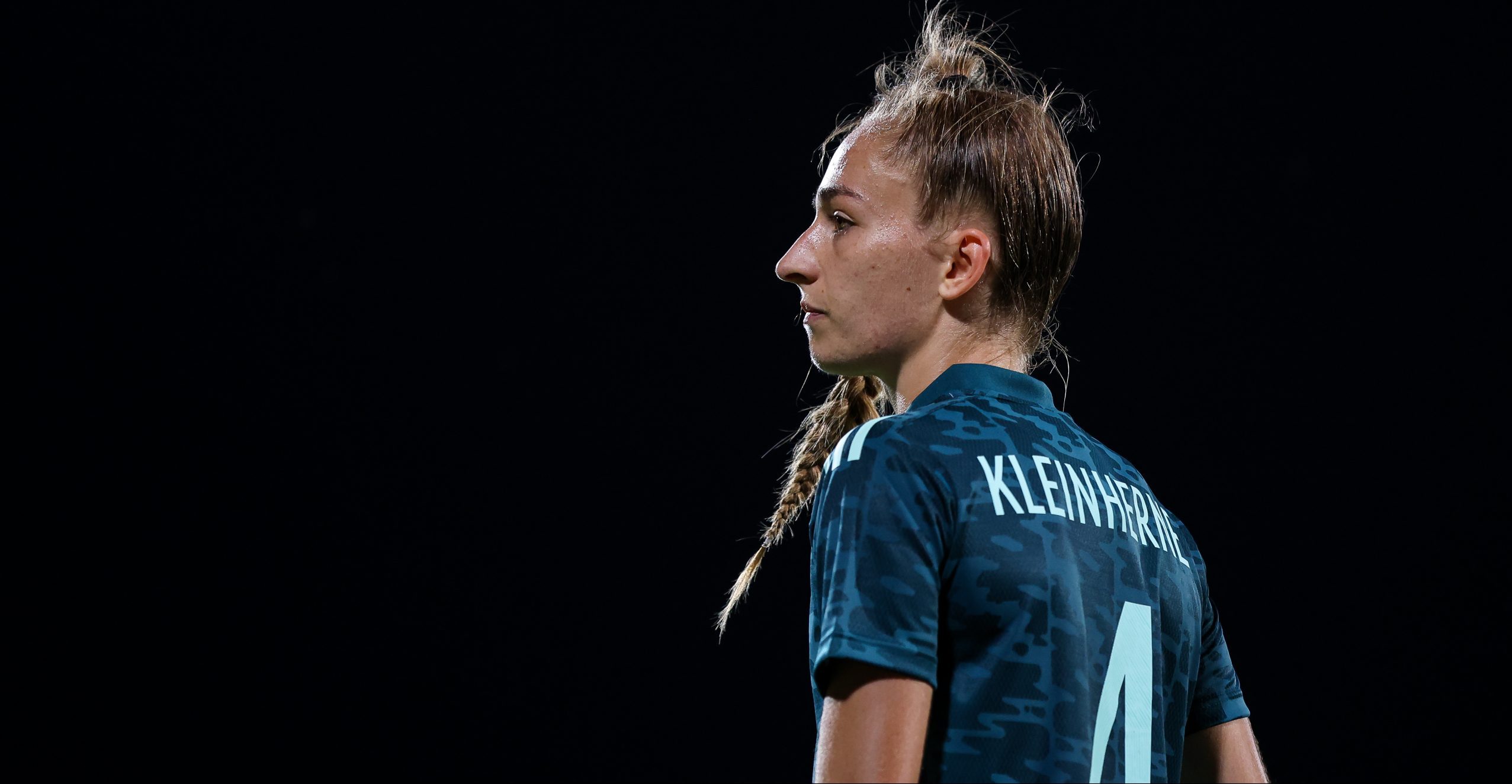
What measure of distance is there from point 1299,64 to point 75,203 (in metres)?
2.57

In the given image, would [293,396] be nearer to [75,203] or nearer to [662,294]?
[75,203]

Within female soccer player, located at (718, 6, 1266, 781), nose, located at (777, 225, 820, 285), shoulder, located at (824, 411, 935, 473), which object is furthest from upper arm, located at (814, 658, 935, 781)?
nose, located at (777, 225, 820, 285)

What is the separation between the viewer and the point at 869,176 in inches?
32.0

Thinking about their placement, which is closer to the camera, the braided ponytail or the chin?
the chin

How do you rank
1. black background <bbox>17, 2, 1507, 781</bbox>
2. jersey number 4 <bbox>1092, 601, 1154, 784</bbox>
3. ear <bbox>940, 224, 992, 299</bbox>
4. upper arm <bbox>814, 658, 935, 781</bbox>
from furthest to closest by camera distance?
black background <bbox>17, 2, 1507, 781</bbox>
ear <bbox>940, 224, 992, 299</bbox>
jersey number 4 <bbox>1092, 601, 1154, 784</bbox>
upper arm <bbox>814, 658, 935, 781</bbox>

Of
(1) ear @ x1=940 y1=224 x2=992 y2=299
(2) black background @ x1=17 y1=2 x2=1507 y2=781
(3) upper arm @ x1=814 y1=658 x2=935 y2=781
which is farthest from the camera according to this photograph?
(2) black background @ x1=17 y1=2 x2=1507 y2=781

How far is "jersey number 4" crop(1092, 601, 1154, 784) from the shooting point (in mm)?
656

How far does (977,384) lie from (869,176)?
0.17m

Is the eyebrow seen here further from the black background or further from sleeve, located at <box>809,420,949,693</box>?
the black background

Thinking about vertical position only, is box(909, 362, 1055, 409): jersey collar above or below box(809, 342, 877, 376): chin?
below

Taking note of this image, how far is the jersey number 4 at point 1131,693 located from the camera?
656mm

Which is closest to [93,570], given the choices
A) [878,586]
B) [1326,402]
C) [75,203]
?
[75,203]

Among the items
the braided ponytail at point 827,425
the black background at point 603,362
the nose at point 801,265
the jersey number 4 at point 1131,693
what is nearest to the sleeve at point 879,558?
the jersey number 4 at point 1131,693

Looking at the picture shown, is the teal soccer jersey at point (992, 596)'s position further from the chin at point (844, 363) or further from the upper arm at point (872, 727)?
the chin at point (844, 363)
